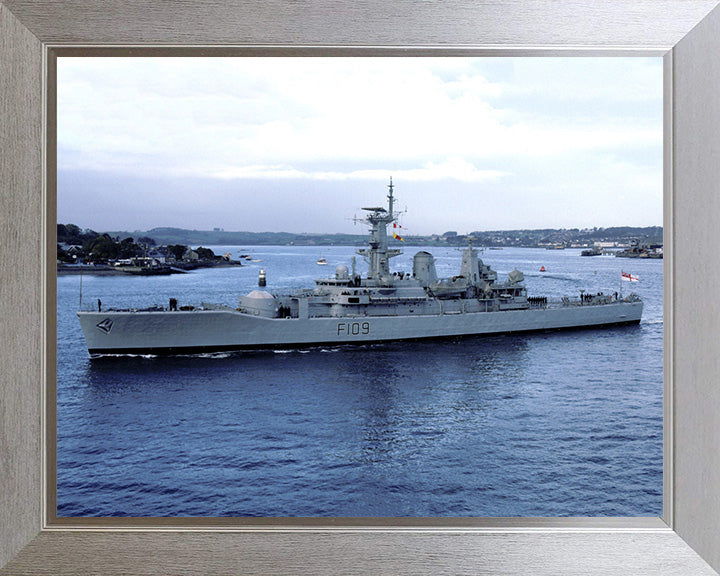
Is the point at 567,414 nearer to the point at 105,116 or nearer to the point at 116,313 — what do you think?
the point at 116,313

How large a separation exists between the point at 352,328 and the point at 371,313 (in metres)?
0.42

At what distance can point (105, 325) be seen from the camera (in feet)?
25.1

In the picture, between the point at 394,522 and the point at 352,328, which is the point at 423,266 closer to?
the point at 352,328

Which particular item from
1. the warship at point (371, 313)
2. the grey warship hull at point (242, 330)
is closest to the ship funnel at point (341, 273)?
the warship at point (371, 313)

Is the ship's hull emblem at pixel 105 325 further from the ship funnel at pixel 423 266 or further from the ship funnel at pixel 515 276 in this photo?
the ship funnel at pixel 515 276

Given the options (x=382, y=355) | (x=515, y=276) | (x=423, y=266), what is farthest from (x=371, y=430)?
(x=515, y=276)

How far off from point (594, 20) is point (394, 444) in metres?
4.21

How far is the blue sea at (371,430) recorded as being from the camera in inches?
161

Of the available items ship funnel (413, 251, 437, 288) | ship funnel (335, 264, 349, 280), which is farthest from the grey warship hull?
ship funnel (413, 251, 437, 288)

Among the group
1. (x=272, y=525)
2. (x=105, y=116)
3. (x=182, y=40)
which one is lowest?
(x=272, y=525)

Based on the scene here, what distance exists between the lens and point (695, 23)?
4.71 ft

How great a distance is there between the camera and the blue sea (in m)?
4.09

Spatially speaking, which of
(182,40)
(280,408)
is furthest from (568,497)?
(182,40)

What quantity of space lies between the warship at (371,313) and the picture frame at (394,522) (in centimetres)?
621
